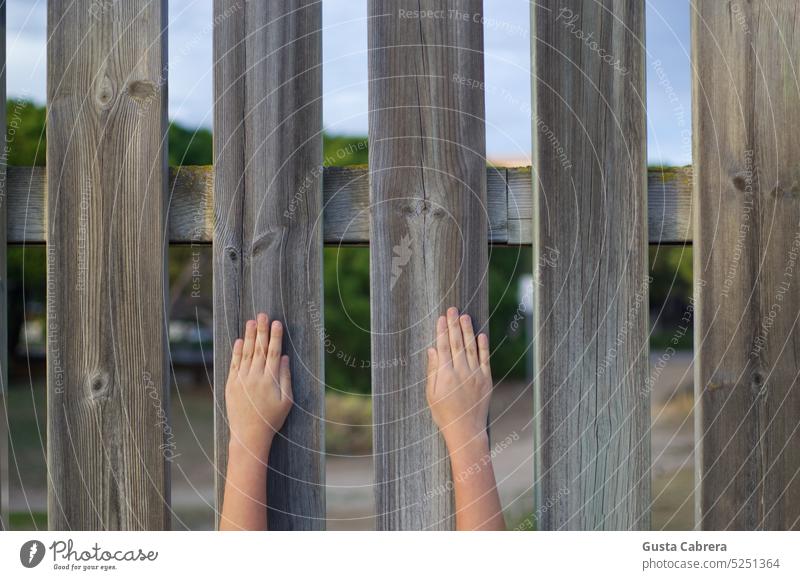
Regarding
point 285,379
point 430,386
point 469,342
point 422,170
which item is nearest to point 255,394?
point 285,379

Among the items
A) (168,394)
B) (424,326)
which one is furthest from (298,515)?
(424,326)

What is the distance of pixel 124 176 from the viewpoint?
5.52 ft

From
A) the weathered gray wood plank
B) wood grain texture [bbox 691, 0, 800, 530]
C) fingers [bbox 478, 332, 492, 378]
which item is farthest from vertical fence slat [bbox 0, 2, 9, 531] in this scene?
wood grain texture [bbox 691, 0, 800, 530]

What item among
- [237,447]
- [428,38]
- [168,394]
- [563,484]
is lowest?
[563,484]

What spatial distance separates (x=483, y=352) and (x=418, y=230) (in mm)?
317

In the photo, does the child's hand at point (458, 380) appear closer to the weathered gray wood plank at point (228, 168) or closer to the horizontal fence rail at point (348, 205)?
the horizontal fence rail at point (348, 205)

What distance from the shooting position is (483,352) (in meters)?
1.67

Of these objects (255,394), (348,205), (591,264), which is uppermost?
(348,205)

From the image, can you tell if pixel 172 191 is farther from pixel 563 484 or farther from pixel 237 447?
pixel 563 484

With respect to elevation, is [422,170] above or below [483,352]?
above

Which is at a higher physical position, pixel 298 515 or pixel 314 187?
pixel 314 187

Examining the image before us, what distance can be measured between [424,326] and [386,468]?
13.3 inches

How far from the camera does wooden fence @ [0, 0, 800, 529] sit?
1.64m

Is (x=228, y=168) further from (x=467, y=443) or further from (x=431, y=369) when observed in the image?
(x=467, y=443)
